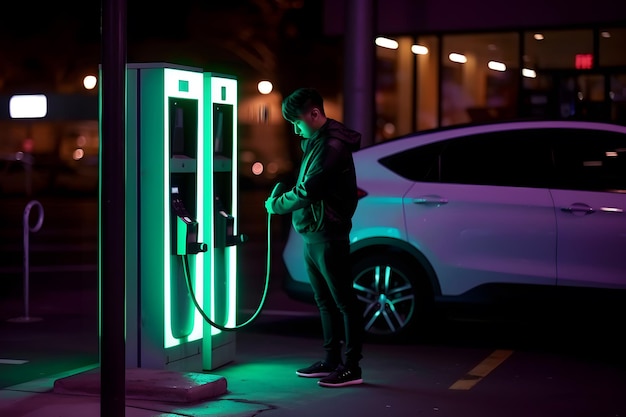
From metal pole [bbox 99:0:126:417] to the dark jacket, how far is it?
2267 millimetres

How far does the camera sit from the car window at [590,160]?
387 inches

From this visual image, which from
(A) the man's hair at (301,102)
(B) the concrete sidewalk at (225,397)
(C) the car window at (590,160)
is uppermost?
(A) the man's hair at (301,102)

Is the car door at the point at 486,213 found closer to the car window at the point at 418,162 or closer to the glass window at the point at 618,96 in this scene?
the car window at the point at 418,162

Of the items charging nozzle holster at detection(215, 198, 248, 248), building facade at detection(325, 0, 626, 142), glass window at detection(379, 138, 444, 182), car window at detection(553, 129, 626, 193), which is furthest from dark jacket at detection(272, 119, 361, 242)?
building facade at detection(325, 0, 626, 142)

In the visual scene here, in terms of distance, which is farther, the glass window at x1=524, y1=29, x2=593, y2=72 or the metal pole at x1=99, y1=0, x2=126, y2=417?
the glass window at x1=524, y1=29, x2=593, y2=72

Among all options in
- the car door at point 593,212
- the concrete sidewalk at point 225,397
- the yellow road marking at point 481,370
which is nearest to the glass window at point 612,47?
the car door at point 593,212

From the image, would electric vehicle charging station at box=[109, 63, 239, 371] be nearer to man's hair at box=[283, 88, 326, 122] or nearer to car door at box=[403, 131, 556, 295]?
man's hair at box=[283, 88, 326, 122]

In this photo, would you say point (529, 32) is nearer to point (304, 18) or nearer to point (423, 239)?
point (423, 239)

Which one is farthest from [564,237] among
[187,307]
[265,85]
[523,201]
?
[265,85]

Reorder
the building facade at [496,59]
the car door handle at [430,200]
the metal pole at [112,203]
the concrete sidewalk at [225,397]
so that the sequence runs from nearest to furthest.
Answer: the metal pole at [112,203], the concrete sidewalk at [225,397], the car door handle at [430,200], the building facade at [496,59]

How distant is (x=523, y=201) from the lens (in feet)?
32.3

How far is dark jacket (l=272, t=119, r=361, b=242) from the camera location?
8.16 metres

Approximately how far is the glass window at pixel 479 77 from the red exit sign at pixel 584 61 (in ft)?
3.28

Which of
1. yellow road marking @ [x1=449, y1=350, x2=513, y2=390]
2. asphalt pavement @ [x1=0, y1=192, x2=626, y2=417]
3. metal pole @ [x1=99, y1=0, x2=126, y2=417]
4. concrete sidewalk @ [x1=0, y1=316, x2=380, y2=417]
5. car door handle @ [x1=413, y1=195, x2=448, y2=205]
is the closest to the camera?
metal pole @ [x1=99, y1=0, x2=126, y2=417]
